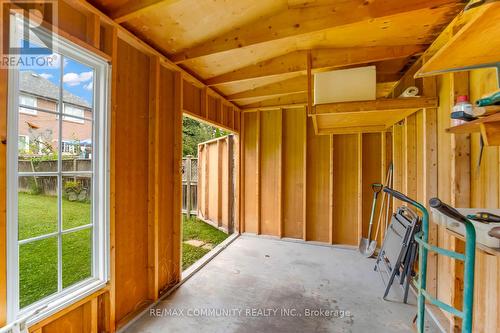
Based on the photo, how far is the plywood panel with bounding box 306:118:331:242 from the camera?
13.7 feet

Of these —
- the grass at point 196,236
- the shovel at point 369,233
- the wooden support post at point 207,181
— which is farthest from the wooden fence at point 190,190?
the shovel at point 369,233

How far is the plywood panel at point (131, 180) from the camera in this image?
2031 millimetres

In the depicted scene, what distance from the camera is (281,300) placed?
7.84ft

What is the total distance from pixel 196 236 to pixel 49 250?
7.84 feet

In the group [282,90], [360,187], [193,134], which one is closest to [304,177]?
→ [360,187]

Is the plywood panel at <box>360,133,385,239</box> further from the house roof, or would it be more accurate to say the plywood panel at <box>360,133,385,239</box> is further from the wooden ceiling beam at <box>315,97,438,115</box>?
the house roof

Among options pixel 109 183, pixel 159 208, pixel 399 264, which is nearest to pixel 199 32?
pixel 109 183

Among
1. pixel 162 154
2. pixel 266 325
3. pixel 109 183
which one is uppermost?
pixel 162 154

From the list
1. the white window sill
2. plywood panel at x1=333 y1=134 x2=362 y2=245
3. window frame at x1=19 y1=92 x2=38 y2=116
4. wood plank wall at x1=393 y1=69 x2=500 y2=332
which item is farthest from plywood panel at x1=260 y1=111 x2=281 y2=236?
window frame at x1=19 y1=92 x2=38 y2=116

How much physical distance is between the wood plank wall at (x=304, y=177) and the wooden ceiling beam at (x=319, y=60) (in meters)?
1.42

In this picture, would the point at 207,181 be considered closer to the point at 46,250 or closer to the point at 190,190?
the point at 190,190

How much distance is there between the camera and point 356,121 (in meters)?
2.95

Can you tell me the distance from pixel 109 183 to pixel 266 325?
6.11ft

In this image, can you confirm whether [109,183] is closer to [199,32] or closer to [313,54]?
[199,32]
